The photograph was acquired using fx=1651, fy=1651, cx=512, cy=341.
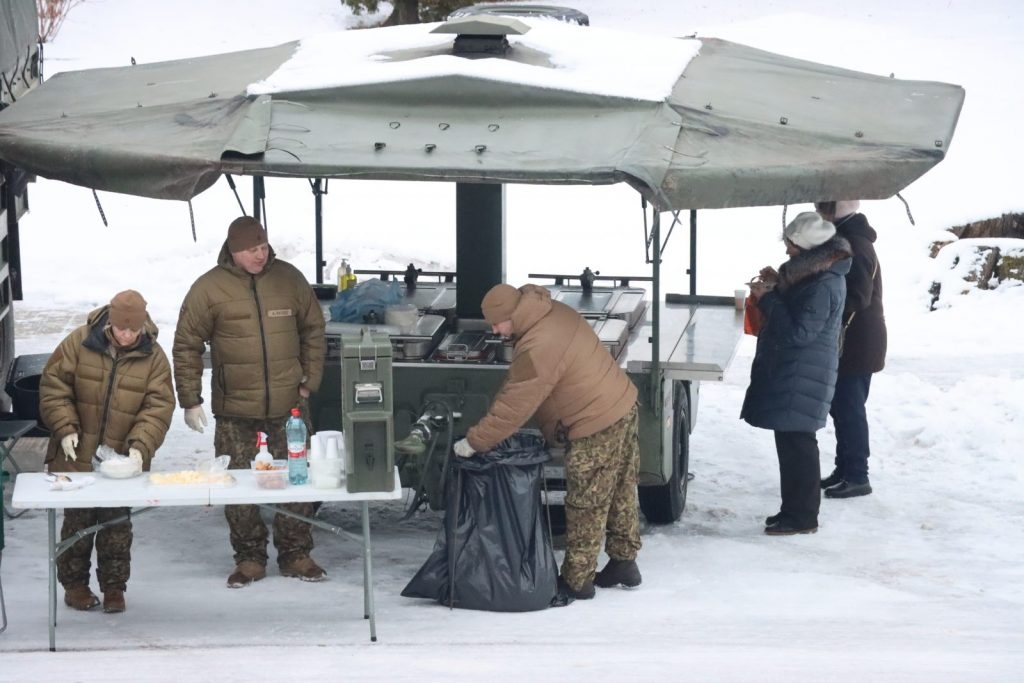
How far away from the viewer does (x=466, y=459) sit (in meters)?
6.94

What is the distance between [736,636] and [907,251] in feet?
32.2

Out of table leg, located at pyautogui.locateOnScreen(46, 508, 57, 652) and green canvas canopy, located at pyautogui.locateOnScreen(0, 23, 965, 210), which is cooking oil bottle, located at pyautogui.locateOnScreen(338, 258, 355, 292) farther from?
table leg, located at pyautogui.locateOnScreen(46, 508, 57, 652)

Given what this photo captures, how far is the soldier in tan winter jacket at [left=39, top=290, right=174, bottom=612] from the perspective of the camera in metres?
6.64

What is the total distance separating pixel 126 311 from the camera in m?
6.56

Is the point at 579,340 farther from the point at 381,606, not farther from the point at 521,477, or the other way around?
the point at 381,606

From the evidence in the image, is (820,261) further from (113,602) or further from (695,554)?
(113,602)

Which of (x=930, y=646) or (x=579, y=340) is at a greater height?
(x=579, y=340)

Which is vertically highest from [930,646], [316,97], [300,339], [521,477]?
[316,97]

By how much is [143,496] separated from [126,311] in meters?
0.77

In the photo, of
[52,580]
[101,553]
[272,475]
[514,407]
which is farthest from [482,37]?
[52,580]

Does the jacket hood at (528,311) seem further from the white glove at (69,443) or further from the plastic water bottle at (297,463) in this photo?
the white glove at (69,443)

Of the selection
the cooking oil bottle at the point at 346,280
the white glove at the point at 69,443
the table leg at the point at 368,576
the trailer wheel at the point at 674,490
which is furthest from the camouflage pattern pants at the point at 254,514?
the cooking oil bottle at the point at 346,280

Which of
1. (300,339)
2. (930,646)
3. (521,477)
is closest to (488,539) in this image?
(521,477)

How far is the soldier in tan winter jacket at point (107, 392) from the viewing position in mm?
6641
